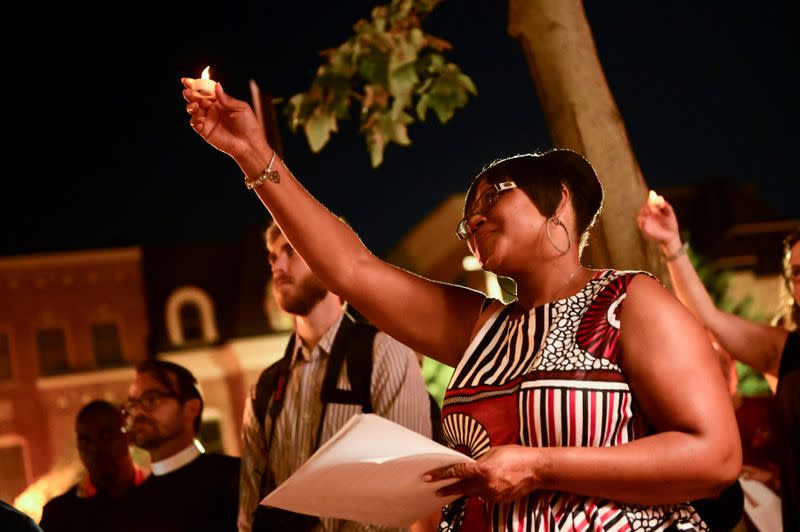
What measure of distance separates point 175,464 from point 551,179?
259cm

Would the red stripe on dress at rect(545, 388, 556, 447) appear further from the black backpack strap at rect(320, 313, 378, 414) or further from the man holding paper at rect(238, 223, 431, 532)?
the black backpack strap at rect(320, 313, 378, 414)

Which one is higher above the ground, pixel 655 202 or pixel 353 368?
pixel 655 202

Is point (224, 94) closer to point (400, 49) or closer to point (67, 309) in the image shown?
point (400, 49)

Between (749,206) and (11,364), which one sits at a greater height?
(749,206)

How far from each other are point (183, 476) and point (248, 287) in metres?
23.0

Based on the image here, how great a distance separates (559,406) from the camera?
1.93 meters

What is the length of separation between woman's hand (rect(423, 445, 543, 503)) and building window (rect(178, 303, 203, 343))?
27145 mm

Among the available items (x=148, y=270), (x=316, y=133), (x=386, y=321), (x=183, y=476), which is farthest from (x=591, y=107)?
(x=148, y=270)

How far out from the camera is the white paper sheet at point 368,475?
1.81 metres

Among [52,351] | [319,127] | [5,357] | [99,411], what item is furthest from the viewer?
[52,351]

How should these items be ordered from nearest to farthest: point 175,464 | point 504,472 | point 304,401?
1. point 504,472
2. point 304,401
3. point 175,464

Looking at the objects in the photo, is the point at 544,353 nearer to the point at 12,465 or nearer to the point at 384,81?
the point at 384,81

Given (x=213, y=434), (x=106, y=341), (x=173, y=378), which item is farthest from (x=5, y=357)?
(x=173, y=378)

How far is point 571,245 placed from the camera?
2248 mm
